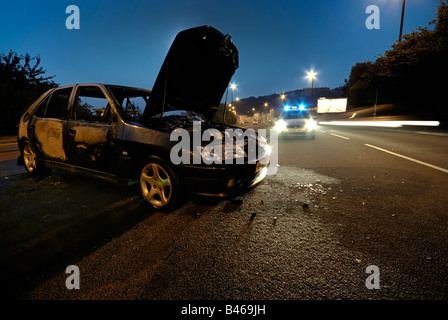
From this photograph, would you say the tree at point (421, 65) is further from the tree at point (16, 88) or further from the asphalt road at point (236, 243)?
the tree at point (16, 88)

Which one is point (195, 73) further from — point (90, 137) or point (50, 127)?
point (50, 127)

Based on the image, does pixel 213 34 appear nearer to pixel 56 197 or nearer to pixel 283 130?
pixel 56 197

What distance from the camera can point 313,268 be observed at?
1.75 meters

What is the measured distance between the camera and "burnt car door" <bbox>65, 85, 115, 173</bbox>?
10.1 feet

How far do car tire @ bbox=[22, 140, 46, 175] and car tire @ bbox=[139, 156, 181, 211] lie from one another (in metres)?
2.54
